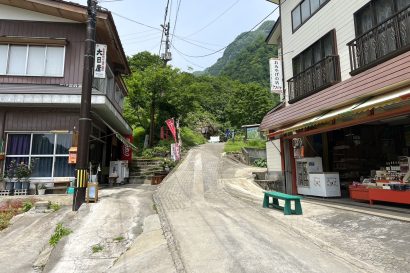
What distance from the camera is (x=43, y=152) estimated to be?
13094 mm

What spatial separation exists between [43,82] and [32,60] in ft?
4.03

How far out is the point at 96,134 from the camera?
55.5ft

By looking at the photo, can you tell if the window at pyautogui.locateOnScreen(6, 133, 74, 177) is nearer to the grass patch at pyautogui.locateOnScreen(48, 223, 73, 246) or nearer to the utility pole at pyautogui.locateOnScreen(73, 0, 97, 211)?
the utility pole at pyautogui.locateOnScreen(73, 0, 97, 211)

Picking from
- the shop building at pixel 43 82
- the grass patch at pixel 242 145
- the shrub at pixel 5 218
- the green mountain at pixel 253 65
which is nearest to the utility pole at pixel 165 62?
the grass patch at pixel 242 145

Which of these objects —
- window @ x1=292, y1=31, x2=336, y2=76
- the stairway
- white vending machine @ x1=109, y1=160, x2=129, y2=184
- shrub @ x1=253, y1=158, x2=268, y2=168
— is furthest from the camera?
shrub @ x1=253, y1=158, x2=268, y2=168

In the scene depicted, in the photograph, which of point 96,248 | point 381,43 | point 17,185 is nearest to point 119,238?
point 96,248

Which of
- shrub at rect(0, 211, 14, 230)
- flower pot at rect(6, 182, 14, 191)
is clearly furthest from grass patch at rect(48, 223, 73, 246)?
flower pot at rect(6, 182, 14, 191)

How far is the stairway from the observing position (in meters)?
19.9

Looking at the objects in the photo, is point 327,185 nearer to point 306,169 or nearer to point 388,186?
point 306,169

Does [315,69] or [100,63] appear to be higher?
[100,63]

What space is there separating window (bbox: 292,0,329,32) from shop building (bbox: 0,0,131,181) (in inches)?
363

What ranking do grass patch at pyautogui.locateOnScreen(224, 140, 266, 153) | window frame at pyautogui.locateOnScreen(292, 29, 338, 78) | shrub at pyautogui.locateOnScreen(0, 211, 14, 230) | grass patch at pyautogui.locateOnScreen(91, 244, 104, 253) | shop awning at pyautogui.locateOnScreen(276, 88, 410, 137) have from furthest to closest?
grass patch at pyautogui.locateOnScreen(224, 140, 266, 153), window frame at pyautogui.locateOnScreen(292, 29, 338, 78), shrub at pyautogui.locateOnScreen(0, 211, 14, 230), shop awning at pyautogui.locateOnScreen(276, 88, 410, 137), grass patch at pyautogui.locateOnScreen(91, 244, 104, 253)

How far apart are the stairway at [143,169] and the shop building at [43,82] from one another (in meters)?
6.44

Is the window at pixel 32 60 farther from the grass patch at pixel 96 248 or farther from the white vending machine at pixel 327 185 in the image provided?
the white vending machine at pixel 327 185
